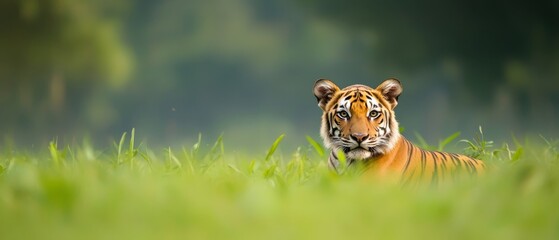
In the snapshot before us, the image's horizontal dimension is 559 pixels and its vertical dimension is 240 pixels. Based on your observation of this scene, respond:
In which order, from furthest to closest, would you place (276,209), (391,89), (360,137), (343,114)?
(391,89) → (343,114) → (360,137) → (276,209)

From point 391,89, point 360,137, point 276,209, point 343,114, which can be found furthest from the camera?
point 391,89

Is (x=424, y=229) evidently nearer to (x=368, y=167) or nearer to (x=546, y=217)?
(x=546, y=217)

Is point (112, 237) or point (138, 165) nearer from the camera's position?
point (112, 237)

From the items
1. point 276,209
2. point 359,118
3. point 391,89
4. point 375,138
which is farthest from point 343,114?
point 276,209

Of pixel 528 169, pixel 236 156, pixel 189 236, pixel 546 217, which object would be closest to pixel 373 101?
pixel 236 156

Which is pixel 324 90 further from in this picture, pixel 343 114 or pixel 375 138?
pixel 375 138

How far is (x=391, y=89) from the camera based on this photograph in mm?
3568

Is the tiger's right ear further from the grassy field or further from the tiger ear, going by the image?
the grassy field

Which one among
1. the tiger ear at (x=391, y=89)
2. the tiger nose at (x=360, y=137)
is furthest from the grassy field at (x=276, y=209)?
the tiger ear at (x=391, y=89)

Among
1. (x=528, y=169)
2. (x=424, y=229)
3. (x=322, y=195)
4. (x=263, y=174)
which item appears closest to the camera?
(x=424, y=229)

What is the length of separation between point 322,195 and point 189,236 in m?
0.46

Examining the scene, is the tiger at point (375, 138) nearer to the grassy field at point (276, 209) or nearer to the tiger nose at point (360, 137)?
the tiger nose at point (360, 137)

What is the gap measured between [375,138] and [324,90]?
1.39 feet

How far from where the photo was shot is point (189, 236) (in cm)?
167
